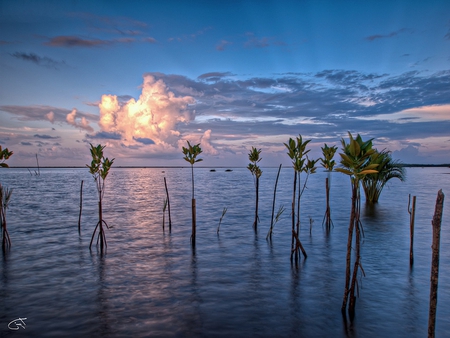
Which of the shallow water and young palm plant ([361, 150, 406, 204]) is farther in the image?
young palm plant ([361, 150, 406, 204])

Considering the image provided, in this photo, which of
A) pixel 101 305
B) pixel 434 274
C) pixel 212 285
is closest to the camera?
pixel 434 274

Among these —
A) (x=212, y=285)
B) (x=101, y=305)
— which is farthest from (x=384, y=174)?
(x=101, y=305)

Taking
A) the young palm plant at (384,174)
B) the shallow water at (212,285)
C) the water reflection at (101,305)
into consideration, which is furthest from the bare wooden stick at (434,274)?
the young palm plant at (384,174)

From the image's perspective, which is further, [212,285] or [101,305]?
[212,285]

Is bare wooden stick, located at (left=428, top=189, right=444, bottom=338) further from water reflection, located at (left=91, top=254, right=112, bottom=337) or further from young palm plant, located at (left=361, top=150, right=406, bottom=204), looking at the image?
young palm plant, located at (left=361, top=150, right=406, bottom=204)

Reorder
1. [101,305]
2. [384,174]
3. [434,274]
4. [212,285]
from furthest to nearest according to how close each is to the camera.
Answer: [384,174]
[212,285]
[101,305]
[434,274]

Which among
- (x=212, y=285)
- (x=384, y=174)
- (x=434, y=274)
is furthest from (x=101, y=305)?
(x=384, y=174)

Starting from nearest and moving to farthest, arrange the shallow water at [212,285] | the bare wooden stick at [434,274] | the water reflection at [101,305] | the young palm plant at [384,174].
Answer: the bare wooden stick at [434,274], the water reflection at [101,305], the shallow water at [212,285], the young palm plant at [384,174]

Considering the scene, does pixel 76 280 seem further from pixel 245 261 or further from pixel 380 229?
pixel 380 229

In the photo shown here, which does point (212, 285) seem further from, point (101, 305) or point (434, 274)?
point (434, 274)

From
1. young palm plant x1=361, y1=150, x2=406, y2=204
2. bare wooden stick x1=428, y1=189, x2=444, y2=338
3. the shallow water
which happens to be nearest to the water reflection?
the shallow water

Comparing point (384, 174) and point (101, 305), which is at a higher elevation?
point (384, 174)

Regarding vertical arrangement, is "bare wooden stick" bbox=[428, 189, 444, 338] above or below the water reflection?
above

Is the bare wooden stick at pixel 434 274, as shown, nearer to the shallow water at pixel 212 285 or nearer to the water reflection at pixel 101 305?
the shallow water at pixel 212 285
